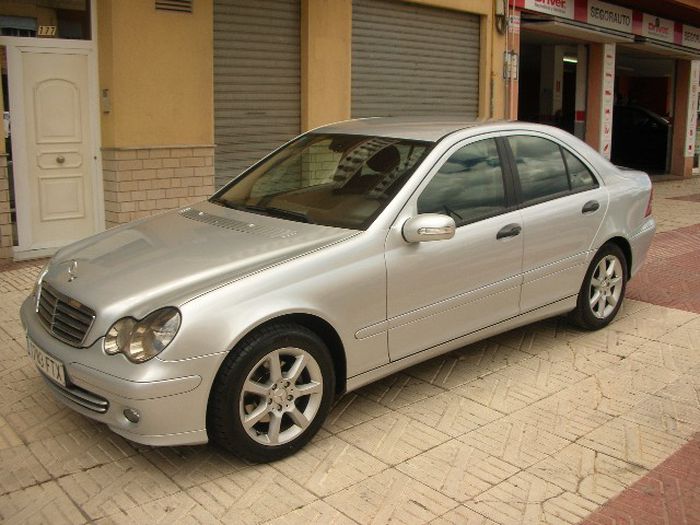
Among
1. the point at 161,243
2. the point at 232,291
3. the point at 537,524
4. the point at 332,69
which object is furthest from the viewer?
the point at 332,69

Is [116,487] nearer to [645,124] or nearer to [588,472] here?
[588,472]

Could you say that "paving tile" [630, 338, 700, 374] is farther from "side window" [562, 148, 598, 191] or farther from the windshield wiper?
the windshield wiper

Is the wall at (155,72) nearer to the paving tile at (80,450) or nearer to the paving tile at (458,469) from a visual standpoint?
the paving tile at (80,450)

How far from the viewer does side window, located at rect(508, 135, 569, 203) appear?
5.21m

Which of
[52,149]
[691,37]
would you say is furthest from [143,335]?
[691,37]

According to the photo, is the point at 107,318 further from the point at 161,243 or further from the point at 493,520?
the point at 493,520

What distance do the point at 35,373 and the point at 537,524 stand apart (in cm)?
313

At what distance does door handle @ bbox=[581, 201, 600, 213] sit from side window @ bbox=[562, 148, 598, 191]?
0.42 feet

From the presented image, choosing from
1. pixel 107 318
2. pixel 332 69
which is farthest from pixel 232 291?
pixel 332 69

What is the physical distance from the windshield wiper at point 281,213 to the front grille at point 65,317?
1.25 metres

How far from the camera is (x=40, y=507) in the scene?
3467 millimetres

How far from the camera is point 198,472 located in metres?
3.80

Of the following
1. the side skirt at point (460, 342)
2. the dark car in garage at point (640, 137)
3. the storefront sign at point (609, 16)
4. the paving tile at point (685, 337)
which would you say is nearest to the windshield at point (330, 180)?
the side skirt at point (460, 342)

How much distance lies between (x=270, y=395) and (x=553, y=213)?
8.01 feet
